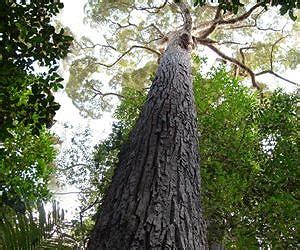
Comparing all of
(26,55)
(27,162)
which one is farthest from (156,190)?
(27,162)

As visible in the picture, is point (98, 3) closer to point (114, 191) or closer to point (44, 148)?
point (44, 148)

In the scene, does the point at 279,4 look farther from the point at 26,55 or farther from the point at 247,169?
the point at 247,169

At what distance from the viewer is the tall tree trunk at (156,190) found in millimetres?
2074

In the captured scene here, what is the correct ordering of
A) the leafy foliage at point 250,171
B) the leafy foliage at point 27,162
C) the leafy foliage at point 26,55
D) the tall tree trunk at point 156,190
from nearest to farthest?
the tall tree trunk at point 156,190 < the leafy foliage at point 26,55 < the leafy foliage at point 250,171 < the leafy foliage at point 27,162

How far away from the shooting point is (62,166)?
402 inches

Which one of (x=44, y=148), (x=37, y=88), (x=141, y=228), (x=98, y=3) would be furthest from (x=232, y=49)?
(x=141, y=228)

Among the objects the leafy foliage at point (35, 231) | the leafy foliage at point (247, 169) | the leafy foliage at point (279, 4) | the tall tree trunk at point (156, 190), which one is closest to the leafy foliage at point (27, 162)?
the leafy foliage at point (247, 169)

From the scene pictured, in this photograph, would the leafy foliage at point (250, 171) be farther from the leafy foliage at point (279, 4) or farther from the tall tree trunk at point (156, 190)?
the leafy foliage at point (279, 4)

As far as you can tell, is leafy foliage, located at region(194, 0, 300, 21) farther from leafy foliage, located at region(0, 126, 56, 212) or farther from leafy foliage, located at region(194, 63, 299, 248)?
leafy foliage, located at region(0, 126, 56, 212)

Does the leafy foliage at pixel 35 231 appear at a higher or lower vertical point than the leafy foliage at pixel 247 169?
lower

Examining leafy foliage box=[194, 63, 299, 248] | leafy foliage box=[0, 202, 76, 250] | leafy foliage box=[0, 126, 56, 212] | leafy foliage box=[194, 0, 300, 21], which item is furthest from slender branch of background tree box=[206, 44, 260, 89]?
leafy foliage box=[0, 202, 76, 250]

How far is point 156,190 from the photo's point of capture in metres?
2.45

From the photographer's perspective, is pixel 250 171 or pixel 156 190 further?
pixel 250 171

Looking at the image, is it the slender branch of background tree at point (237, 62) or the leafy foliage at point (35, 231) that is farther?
the slender branch of background tree at point (237, 62)
